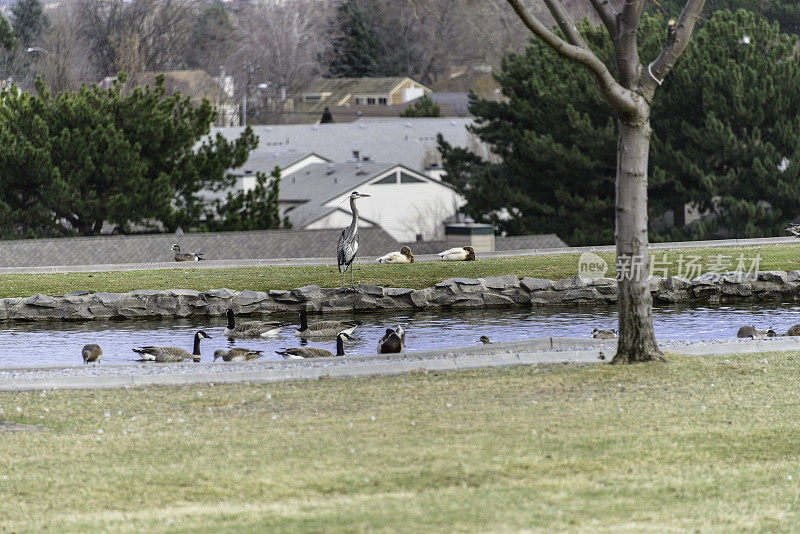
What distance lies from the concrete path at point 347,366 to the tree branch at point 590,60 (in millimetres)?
2707

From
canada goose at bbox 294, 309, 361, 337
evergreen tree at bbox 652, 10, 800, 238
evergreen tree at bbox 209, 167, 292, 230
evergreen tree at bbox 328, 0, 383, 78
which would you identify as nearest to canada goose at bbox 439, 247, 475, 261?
canada goose at bbox 294, 309, 361, 337

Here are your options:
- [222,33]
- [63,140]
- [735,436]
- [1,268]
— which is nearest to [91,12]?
[222,33]

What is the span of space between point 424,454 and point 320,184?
49.7m

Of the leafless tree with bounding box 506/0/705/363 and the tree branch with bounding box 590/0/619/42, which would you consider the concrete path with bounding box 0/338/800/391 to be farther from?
the tree branch with bounding box 590/0/619/42

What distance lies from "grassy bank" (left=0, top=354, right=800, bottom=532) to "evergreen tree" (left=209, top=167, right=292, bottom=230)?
89.6ft

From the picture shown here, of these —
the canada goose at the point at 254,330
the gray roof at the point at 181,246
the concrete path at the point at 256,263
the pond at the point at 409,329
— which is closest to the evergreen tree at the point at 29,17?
the gray roof at the point at 181,246

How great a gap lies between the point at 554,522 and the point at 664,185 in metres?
35.9

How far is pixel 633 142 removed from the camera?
10977 millimetres

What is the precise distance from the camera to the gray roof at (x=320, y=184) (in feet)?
173

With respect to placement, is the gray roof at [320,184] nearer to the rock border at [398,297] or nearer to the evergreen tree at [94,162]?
the evergreen tree at [94,162]

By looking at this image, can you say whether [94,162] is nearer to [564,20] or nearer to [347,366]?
[347,366]

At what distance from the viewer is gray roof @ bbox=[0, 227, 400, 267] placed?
29.2 m

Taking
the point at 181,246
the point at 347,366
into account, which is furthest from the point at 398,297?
the point at 347,366

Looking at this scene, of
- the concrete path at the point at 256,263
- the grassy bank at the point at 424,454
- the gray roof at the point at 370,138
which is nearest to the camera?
the grassy bank at the point at 424,454
